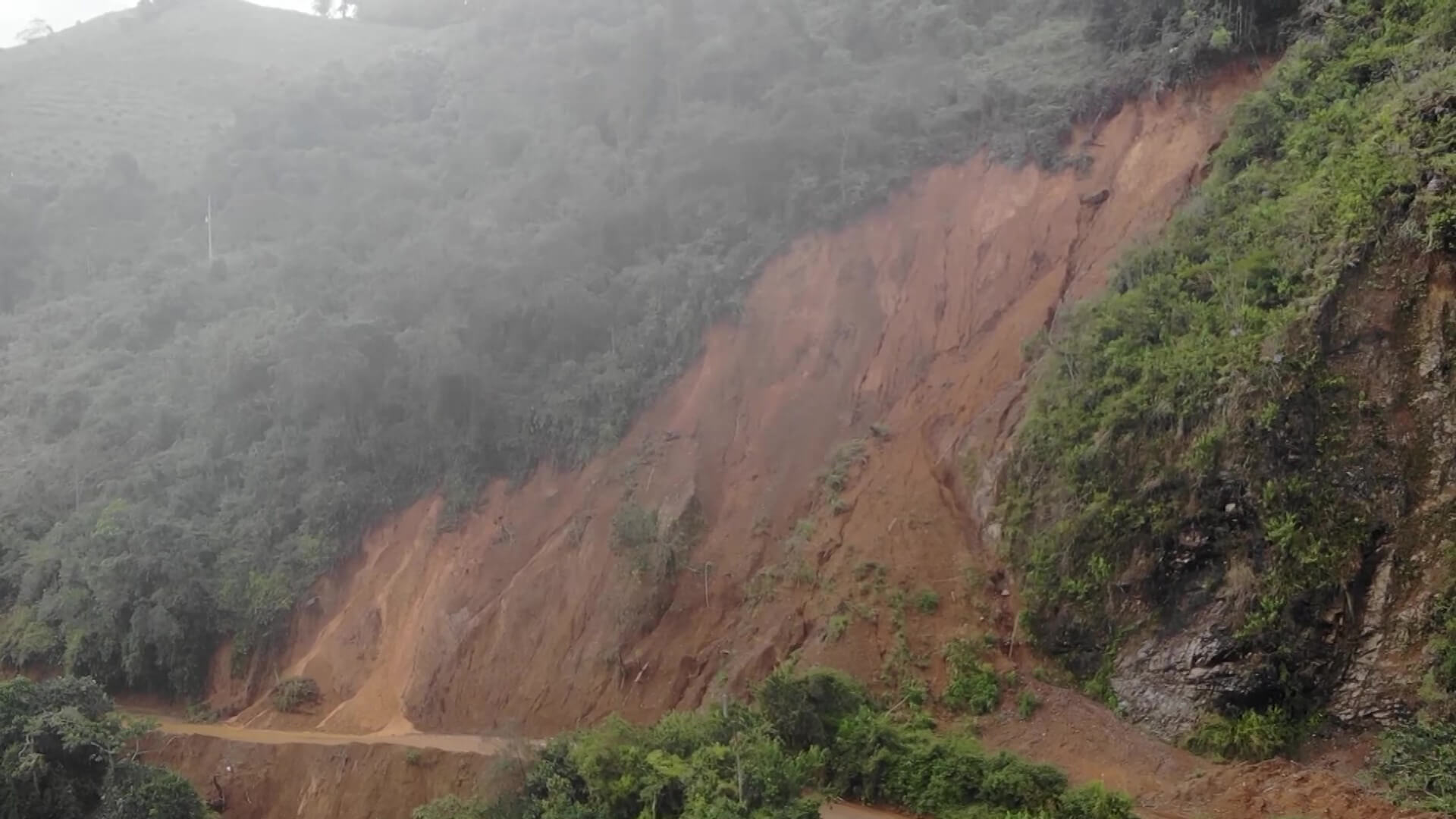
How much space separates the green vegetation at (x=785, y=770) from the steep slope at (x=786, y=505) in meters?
1.64

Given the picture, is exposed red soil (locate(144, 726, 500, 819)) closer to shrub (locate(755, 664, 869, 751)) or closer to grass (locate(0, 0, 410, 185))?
shrub (locate(755, 664, 869, 751))

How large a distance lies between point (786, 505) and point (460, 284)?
1197 cm

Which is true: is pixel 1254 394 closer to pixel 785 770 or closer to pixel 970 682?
pixel 970 682

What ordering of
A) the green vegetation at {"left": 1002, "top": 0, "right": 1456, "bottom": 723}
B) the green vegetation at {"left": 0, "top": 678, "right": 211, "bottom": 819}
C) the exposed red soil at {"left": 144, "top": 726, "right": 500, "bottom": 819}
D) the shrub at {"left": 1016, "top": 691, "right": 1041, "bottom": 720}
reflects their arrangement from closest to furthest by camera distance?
the green vegetation at {"left": 1002, "top": 0, "right": 1456, "bottom": 723} → the shrub at {"left": 1016, "top": 691, "right": 1041, "bottom": 720} → the green vegetation at {"left": 0, "top": 678, "right": 211, "bottom": 819} → the exposed red soil at {"left": 144, "top": 726, "right": 500, "bottom": 819}

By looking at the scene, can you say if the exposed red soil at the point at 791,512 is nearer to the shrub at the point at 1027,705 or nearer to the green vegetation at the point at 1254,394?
the shrub at the point at 1027,705

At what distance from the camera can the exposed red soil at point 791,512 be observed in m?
18.5

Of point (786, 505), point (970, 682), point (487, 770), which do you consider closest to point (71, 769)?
point (487, 770)

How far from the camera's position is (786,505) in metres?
21.1

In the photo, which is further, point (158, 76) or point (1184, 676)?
point (158, 76)

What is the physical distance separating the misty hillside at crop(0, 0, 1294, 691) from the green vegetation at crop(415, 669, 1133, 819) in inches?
394

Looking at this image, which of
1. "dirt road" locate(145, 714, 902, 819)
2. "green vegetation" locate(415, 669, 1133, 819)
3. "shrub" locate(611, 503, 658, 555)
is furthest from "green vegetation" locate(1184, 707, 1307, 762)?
"dirt road" locate(145, 714, 902, 819)

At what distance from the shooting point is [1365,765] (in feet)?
41.3

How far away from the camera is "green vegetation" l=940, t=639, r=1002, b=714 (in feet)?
52.5

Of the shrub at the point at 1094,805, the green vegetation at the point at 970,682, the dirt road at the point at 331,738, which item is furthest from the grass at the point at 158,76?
the shrub at the point at 1094,805
